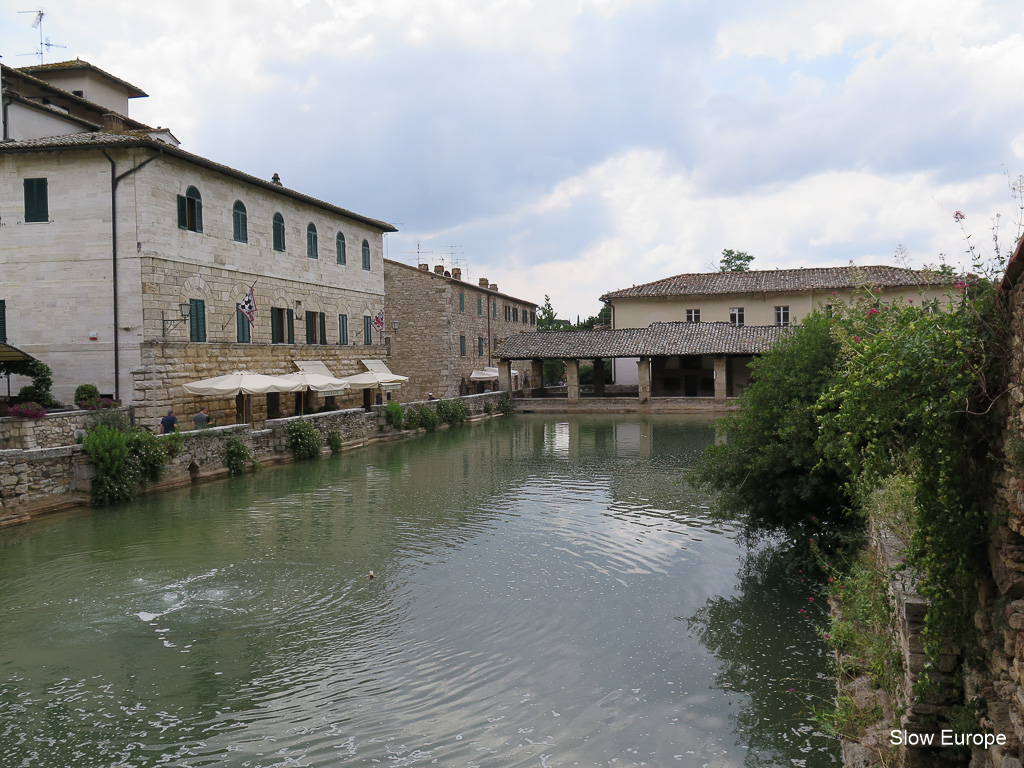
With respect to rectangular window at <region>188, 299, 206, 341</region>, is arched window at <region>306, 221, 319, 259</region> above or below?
above

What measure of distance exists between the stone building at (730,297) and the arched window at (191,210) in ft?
90.4

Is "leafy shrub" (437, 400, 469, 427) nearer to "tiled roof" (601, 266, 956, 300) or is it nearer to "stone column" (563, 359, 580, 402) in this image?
"stone column" (563, 359, 580, 402)

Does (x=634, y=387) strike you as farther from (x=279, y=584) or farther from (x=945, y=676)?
(x=945, y=676)

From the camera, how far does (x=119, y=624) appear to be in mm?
8492

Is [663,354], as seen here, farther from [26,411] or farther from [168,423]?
[26,411]

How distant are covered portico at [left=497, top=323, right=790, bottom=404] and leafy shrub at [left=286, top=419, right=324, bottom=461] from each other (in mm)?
18370

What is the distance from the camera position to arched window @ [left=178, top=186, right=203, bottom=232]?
2133 cm

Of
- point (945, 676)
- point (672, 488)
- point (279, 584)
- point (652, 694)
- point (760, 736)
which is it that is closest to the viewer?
point (945, 676)

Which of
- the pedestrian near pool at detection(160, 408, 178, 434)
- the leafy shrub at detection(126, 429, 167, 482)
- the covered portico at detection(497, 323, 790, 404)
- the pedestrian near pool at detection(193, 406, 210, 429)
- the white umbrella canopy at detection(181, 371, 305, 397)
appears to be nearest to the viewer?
the leafy shrub at detection(126, 429, 167, 482)

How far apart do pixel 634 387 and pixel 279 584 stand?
3528 cm

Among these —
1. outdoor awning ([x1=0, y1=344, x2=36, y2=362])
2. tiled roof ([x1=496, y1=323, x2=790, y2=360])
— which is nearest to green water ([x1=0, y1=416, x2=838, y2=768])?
outdoor awning ([x1=0, y1=344, x2=36, y2=362])

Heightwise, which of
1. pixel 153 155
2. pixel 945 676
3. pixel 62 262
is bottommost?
pixel 945 676

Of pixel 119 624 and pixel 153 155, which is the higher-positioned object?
pixel 153 155

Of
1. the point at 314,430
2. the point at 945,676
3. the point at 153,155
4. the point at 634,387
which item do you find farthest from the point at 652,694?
the point at 634,387
